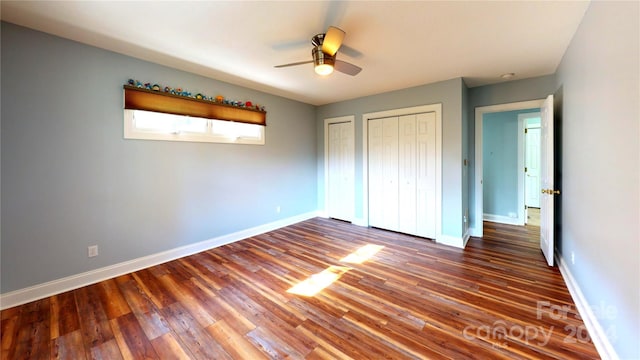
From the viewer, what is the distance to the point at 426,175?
12.7ft

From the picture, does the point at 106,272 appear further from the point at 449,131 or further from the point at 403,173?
the point at 449,131

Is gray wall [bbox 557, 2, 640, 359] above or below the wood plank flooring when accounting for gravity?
above

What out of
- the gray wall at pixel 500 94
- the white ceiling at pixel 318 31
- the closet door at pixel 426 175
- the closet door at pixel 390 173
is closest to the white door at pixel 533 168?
the gray wall at pixel 500 94

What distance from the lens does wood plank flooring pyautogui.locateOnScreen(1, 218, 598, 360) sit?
1657 millimetres

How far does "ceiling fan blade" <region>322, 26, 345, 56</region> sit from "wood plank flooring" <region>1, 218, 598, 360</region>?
2.25 m

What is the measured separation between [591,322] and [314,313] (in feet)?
6.73

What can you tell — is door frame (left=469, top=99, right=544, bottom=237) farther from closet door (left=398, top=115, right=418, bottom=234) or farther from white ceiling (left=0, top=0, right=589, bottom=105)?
closet door (left=398, top=115, right=418, bottom=234)

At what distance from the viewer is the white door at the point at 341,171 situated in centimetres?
491

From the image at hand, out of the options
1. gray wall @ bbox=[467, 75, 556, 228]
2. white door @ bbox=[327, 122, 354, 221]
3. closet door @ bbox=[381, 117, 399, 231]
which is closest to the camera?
gray wall @ bbox=[467, 75, 556, 228]

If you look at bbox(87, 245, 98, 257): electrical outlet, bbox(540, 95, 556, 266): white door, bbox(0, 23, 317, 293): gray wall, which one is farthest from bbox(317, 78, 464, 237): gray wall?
bbox(87, 245, 98, 257): electrical outlet

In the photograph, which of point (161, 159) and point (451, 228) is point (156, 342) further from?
point (451, 228)

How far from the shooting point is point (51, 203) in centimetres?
234

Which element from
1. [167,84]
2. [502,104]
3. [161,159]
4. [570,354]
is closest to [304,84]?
[167,84]

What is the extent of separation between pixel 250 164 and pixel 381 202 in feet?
7.99
